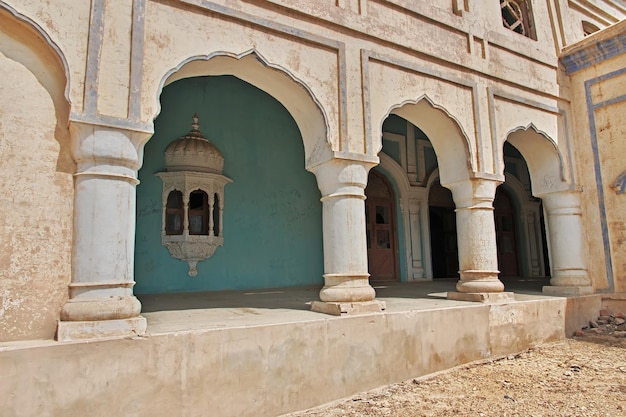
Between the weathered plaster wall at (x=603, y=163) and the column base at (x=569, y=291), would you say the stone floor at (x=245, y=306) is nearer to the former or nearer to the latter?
the column base at (x=569, y=291)

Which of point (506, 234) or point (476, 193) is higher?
point (476, 193)

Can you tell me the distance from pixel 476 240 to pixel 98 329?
189 inches

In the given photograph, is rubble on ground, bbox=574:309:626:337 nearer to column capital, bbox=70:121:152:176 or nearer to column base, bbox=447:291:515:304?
column base, bbox=447:291:515:304

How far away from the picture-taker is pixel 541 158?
25.5 feet

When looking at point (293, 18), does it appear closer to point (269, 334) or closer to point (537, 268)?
point (269, 334)

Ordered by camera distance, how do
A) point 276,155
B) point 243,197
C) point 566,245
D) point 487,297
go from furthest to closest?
1. point 276,155
2. point 243,197
3. point 566,245
4. point 487,297

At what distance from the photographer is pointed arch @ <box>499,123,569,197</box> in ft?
24.6

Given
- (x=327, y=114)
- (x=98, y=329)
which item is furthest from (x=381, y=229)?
(x=98, y=329)

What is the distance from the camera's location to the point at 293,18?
17.1 feet

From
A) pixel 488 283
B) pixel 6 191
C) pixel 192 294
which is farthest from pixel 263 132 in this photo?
pixel 6 191

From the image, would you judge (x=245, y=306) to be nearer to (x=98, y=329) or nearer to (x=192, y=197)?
(x=98, y=329)

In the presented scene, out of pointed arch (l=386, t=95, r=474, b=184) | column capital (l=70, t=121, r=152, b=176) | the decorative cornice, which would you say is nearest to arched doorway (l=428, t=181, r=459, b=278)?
the decorative cornice

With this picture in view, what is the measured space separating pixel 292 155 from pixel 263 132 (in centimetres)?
75

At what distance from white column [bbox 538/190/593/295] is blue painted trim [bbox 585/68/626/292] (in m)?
0.33
